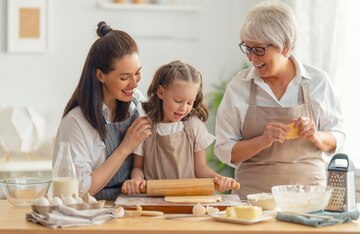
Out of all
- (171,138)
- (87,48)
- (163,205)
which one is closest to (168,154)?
(171,138)

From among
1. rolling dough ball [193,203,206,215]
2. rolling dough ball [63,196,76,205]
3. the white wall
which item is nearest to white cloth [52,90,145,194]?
rolling dough ball [63,196,76,205]

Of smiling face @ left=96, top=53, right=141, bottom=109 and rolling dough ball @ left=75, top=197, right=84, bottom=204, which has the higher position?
smiling face @ left=96, top=53, right=141, bottom=109

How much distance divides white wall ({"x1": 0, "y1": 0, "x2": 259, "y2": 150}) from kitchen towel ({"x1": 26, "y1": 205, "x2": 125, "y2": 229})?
3380 millimetres

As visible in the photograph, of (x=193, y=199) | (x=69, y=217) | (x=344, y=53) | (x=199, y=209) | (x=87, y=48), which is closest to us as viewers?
(x=69, y=217)

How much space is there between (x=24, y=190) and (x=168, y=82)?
753 mm

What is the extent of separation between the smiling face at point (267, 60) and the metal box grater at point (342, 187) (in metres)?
0.59

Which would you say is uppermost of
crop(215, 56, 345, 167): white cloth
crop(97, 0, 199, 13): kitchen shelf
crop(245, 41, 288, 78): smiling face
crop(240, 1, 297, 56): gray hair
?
crop(97, 0, 199, 13): kitchen shelf

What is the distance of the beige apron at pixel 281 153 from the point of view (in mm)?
3559

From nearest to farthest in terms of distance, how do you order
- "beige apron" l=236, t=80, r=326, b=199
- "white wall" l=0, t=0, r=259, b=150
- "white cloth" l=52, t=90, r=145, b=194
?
"white cloth" l=52, t=90, r=145, b=194, "beige apron" l=236, t=80, r=326, b=199, "white wall" l=0, t=0, r=259, b=150

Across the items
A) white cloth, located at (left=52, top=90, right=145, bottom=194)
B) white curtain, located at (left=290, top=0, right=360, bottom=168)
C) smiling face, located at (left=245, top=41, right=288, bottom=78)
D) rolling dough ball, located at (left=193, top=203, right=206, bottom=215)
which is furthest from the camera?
white curtain, located at (left=290, top=0, right=360, bottom=168)

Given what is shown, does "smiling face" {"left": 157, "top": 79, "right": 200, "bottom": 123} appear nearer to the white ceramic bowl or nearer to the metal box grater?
the white ceramic bowl

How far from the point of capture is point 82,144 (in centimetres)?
327

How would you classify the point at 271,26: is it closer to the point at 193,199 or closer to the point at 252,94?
the point at 252,94

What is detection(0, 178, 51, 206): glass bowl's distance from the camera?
304 cm
